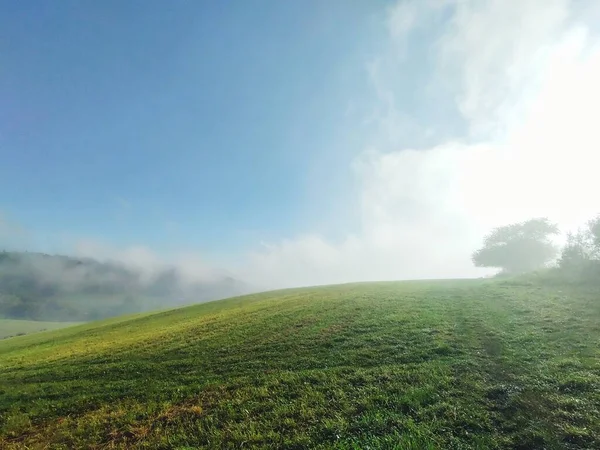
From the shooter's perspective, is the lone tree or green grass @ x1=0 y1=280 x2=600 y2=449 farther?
the lone tree

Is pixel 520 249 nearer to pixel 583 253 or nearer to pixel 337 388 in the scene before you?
pixel 583 253

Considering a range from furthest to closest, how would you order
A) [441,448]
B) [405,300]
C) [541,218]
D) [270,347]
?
[541,218]
[405,300]
[270,347]
[441,448]

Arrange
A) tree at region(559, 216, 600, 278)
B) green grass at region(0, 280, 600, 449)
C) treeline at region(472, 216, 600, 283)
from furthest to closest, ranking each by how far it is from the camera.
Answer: treeline at region(472, 216, 600, 283), tree at region(559, 216, 600, 278), green grass at region(0, 280, 600, 449)

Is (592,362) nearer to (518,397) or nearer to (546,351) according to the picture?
(546,351)

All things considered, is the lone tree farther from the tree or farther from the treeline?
the tree

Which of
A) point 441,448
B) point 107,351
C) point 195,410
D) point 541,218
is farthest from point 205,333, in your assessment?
point 541,218

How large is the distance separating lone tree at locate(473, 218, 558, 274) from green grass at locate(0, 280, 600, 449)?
87.1 m

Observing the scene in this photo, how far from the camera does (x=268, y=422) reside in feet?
46.4

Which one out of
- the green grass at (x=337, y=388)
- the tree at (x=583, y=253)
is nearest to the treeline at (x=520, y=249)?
the tree at (x=583, y=253)

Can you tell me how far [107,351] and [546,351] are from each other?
127ft

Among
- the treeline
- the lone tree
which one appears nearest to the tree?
the treeline

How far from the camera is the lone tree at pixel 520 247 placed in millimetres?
105000

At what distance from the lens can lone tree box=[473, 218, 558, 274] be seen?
105 meters

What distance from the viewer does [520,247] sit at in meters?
107
